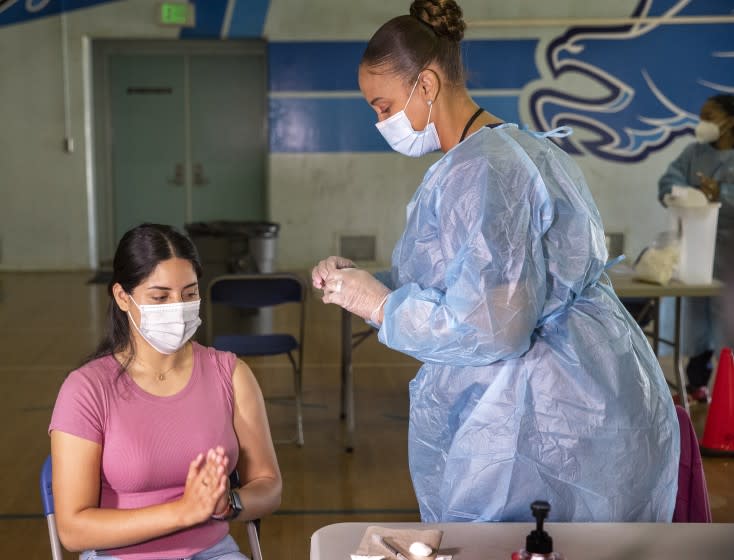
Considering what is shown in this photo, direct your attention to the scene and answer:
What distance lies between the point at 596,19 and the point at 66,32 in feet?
15.5

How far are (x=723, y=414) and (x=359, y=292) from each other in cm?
275

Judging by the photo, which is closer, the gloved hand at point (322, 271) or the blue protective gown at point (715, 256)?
the gloved hand at point (322, 271)

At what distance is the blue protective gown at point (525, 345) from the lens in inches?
56.9

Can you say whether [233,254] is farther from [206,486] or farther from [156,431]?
[206,486]

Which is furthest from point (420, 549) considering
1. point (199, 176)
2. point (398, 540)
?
point (199, 176)

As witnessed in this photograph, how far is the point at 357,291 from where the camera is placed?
1.56m

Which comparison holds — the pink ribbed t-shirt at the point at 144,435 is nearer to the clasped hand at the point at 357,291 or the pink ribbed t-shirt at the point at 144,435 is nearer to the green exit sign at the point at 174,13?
the clasped hand at the point at 357,291

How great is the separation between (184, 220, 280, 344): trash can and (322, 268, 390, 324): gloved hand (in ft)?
12.6

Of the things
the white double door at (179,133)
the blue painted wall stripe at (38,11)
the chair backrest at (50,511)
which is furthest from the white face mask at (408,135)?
the blue painted wall stripe at (38,11)

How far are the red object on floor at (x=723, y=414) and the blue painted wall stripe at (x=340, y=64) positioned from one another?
5043mm

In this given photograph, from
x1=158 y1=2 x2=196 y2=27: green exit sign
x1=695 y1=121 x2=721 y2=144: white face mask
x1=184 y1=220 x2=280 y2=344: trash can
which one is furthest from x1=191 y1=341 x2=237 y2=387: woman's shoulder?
x1=158 y1=2 x2=196 y2=27: green exit sign

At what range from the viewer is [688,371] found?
478cm

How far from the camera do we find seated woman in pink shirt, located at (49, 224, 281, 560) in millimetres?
1626

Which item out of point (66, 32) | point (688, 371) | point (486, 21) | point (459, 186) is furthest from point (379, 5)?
point (459, 186)
